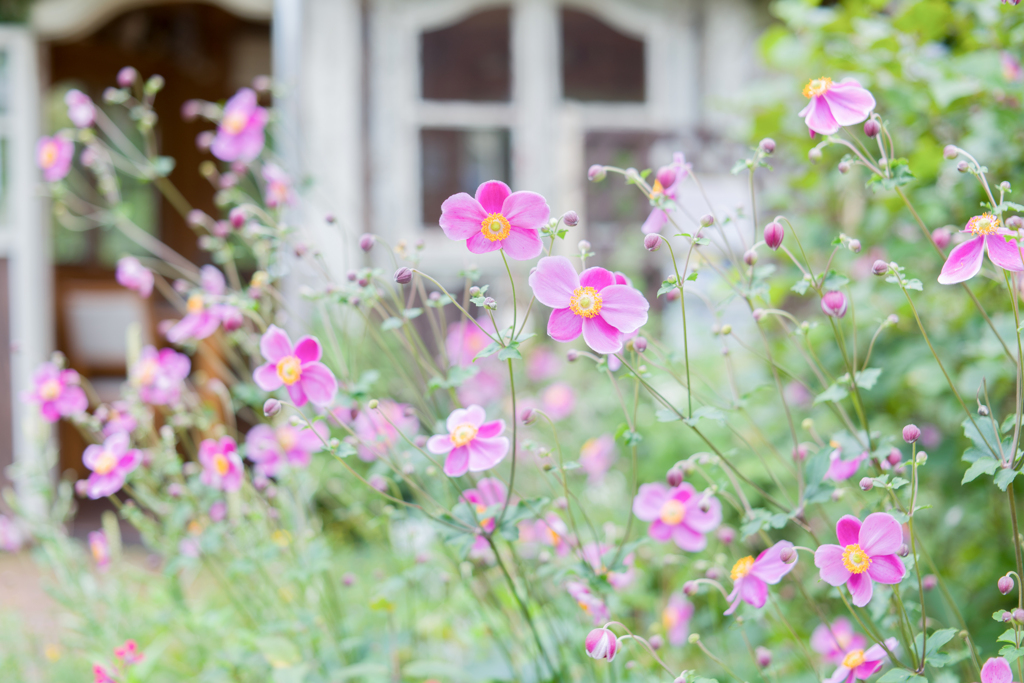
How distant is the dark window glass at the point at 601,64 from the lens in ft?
11.4

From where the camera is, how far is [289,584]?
5.31ft

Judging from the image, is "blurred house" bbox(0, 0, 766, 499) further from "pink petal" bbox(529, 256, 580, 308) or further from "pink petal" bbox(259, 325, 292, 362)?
"pink petal" bbox(529, 256, 580, 308)

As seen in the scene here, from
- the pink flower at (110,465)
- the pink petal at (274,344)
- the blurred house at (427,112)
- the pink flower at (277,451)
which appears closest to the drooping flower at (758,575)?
the pink petal at (274,344)

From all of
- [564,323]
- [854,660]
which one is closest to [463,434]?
[564,323]

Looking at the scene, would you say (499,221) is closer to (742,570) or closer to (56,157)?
(742,570)

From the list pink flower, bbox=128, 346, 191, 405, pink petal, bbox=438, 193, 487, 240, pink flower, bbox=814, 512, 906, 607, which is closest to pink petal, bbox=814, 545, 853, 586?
pink flower, bbox=814, 512, 906, 607

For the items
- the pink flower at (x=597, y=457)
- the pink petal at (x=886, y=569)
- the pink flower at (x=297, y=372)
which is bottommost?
the pink flower at (x=597, y=457)

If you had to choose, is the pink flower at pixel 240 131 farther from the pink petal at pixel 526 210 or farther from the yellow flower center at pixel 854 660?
the yellow flower center at pixel 854 660

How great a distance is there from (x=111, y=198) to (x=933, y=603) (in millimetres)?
1652

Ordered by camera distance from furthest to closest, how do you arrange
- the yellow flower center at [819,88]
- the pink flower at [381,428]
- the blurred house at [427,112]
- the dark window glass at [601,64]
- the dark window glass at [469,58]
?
the dark window glass at [601,64], the dark window glass at [469,58], the blurred house at [427,112], the pink flower at [381,428], the yellow flower center at [819,88]

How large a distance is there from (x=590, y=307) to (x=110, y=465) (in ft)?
2.58

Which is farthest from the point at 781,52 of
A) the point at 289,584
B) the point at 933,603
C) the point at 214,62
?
the point at 214,62

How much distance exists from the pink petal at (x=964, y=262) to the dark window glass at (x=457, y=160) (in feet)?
9.08

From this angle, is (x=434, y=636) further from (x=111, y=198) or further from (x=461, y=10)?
(x=461, y=10)
